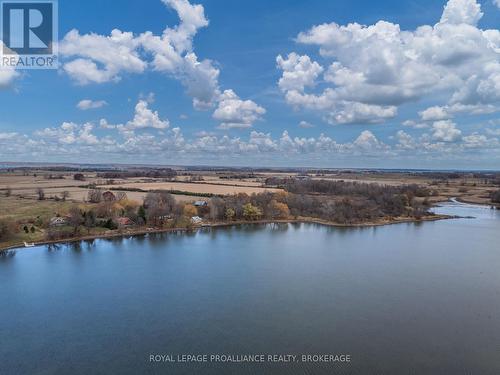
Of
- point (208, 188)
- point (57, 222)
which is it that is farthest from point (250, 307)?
point (208, 188)

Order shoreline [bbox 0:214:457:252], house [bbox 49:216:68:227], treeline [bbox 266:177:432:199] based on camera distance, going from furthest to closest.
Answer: treeline [bbox 266:177:432:199] < house [bbox 49:216:68:227] < shoreline [bbox 0:214:457:252]

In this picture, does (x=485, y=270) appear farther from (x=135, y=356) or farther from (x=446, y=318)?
(x=135, y=356)

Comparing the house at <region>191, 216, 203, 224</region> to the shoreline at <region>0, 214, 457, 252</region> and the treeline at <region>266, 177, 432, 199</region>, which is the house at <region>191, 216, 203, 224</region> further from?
the treeline at <region>266, 177, 432, 199</region>

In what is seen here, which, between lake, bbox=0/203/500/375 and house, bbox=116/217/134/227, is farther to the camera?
house, bbox=116/217/134/227

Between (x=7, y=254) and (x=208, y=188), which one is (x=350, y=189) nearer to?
(x=208, y=188)

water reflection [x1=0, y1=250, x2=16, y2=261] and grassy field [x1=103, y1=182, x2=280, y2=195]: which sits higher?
grassy field [x1=103, y1=182, x2=280, y2=195]

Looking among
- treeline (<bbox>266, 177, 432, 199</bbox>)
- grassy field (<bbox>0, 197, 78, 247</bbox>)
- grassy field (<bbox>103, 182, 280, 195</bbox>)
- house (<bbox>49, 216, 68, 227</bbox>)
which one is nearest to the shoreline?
grassy field (<bbox>0, 197, 78, 247</bbox>)

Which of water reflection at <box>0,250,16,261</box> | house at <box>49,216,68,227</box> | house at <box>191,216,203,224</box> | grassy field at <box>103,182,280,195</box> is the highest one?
grassy field at <box>103,182,280,195</box>
